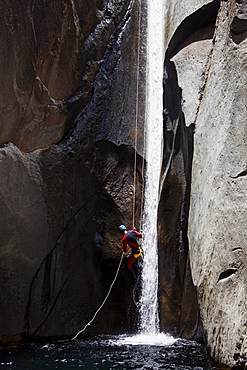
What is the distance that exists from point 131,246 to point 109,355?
281 cm

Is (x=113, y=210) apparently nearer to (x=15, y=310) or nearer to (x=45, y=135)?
(x=45, y=135)

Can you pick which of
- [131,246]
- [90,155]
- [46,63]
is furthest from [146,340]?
[46,63]

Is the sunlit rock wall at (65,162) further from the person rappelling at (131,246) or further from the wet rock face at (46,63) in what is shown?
the person rappelling at (131,246)

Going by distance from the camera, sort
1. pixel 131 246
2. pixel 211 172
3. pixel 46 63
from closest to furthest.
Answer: pixel 211 172, pixel 131 246, pixel 46 63

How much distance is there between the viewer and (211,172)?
22.7 feet

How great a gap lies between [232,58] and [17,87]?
5096mm

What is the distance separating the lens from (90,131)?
11656mm

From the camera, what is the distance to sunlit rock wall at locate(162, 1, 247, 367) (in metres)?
5.79

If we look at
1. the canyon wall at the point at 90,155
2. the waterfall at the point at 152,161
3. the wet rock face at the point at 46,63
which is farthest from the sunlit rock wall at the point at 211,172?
the wet rock face at the point at 46,63

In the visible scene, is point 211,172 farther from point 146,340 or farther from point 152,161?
point 152,161

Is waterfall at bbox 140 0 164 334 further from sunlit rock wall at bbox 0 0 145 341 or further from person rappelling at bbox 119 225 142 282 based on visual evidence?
person rappelling at bbox 119 225 142 282

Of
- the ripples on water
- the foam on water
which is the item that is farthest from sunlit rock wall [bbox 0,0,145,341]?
the ripples on water

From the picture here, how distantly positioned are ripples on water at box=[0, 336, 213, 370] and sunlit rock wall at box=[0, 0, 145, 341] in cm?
122

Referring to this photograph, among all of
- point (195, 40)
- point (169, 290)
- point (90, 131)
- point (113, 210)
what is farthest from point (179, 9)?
point (169, 290)
